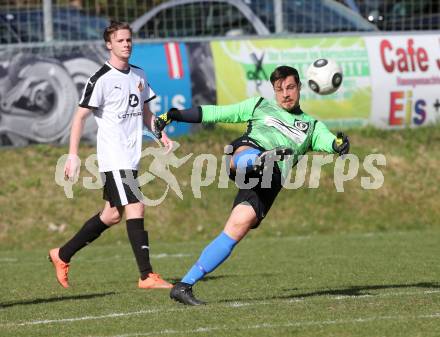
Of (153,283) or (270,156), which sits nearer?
(270,156)

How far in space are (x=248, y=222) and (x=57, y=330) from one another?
4.98ft

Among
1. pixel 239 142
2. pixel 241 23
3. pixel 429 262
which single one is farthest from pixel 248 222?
pixel 241 23

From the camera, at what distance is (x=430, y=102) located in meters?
15.6

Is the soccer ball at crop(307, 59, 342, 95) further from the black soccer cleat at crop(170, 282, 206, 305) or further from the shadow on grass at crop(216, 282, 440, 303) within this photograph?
the black soccer cleat at crop(170, 282, 206, 305)

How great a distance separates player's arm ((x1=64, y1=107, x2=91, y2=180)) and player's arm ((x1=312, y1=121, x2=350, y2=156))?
1.80 m

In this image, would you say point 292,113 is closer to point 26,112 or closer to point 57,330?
point 57,330

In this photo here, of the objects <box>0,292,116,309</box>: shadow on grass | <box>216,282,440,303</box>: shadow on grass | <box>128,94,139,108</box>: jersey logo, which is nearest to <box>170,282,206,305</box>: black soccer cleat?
<box>216,282,440,303</box>: shadow on grass

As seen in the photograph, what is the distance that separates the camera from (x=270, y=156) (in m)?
7.31

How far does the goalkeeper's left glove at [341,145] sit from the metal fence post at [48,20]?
312 inches

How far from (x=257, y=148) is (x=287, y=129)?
Answer: 0.92 feet

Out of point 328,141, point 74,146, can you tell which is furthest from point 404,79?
point 328,141


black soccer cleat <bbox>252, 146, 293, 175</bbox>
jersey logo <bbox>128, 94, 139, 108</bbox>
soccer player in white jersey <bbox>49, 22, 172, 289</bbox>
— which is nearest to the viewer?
black soccer cleat <bbox>252, 146, 293, 175</bbox>

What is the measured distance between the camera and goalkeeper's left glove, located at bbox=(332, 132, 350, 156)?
7.32m

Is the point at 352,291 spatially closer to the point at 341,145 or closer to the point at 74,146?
the point at 341,145
